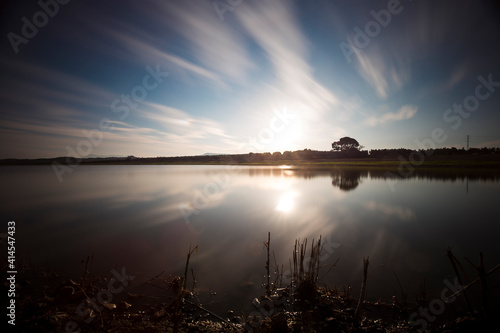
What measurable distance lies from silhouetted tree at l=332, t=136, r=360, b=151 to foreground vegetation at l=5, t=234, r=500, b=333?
448 feet

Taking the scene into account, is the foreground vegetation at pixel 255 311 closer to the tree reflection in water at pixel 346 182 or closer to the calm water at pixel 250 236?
the calm water at pixel 250 236

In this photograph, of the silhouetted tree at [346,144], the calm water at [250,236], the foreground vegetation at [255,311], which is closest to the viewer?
the foreground vegetation at [255,311]

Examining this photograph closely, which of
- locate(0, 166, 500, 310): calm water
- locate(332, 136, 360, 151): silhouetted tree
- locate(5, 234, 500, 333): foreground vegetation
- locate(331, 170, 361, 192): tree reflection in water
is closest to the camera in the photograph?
locate(5, 234, 500, 333): foreground vegetation

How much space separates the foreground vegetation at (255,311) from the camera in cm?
412

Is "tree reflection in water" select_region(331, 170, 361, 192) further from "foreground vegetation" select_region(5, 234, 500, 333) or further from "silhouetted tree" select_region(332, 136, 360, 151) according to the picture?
"silhouetted tree" select_region(332, 136, 360, 151)

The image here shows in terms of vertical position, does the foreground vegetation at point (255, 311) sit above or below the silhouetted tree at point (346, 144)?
below

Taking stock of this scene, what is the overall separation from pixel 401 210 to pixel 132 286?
17.8 meters

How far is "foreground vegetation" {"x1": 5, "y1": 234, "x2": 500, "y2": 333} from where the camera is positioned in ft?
13.5

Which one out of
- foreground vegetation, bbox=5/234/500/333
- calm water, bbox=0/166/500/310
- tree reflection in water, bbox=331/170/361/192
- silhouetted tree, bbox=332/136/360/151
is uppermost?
silhouetted tree, bbox=332/136/360/151

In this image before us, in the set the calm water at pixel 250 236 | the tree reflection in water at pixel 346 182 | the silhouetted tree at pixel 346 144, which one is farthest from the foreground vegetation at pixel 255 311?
the silhouetted tree at pixel 346 144

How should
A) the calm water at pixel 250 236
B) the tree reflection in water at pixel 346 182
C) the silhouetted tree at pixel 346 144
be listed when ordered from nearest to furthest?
the calm water at pixel 250 236 < the tree reflection in water at pixel 346 182 < the silhouetted tree at pixel 346 144

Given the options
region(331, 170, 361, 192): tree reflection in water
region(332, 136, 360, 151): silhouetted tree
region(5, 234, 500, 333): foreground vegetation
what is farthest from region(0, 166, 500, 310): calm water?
region(332, 136, 360, 151): silhouetted tree

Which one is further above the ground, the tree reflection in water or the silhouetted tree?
the silhouetted tree

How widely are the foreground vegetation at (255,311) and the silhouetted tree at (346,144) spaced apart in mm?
136562
